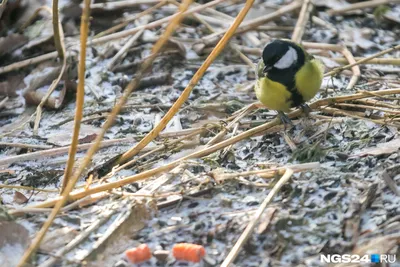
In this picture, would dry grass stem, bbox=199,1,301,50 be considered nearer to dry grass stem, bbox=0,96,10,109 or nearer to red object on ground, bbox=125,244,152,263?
dry grass stem, bbox=0,96,10,109

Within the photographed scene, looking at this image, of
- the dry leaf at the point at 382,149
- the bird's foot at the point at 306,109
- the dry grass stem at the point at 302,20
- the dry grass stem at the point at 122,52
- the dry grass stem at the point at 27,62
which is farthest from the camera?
the dry grass stem at the point at 302,20

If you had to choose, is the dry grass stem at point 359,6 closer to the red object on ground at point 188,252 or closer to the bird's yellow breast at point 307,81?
the bird's yellow breast at point 307,81

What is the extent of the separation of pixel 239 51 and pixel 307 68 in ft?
4.07

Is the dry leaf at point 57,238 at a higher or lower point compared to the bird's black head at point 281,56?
lower

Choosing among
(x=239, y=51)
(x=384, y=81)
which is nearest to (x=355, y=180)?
(x=384, y=81)

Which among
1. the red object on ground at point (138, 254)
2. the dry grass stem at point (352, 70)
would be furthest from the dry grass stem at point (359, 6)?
the red object on ground at point (138, 254)

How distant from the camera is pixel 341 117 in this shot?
3.69 m

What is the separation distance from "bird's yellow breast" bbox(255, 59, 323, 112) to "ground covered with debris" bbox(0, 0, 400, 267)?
0.12 meters

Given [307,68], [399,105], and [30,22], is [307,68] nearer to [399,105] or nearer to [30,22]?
[399,105]

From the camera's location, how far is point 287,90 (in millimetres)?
3641

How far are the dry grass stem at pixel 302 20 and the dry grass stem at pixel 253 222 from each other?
2.13 meters

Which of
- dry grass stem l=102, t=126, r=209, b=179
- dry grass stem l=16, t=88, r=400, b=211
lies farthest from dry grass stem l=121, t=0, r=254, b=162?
dry grass stem l=16, t=88, r=400, b=211

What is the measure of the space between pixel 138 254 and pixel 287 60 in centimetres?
147

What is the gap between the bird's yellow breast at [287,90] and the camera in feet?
11.9
